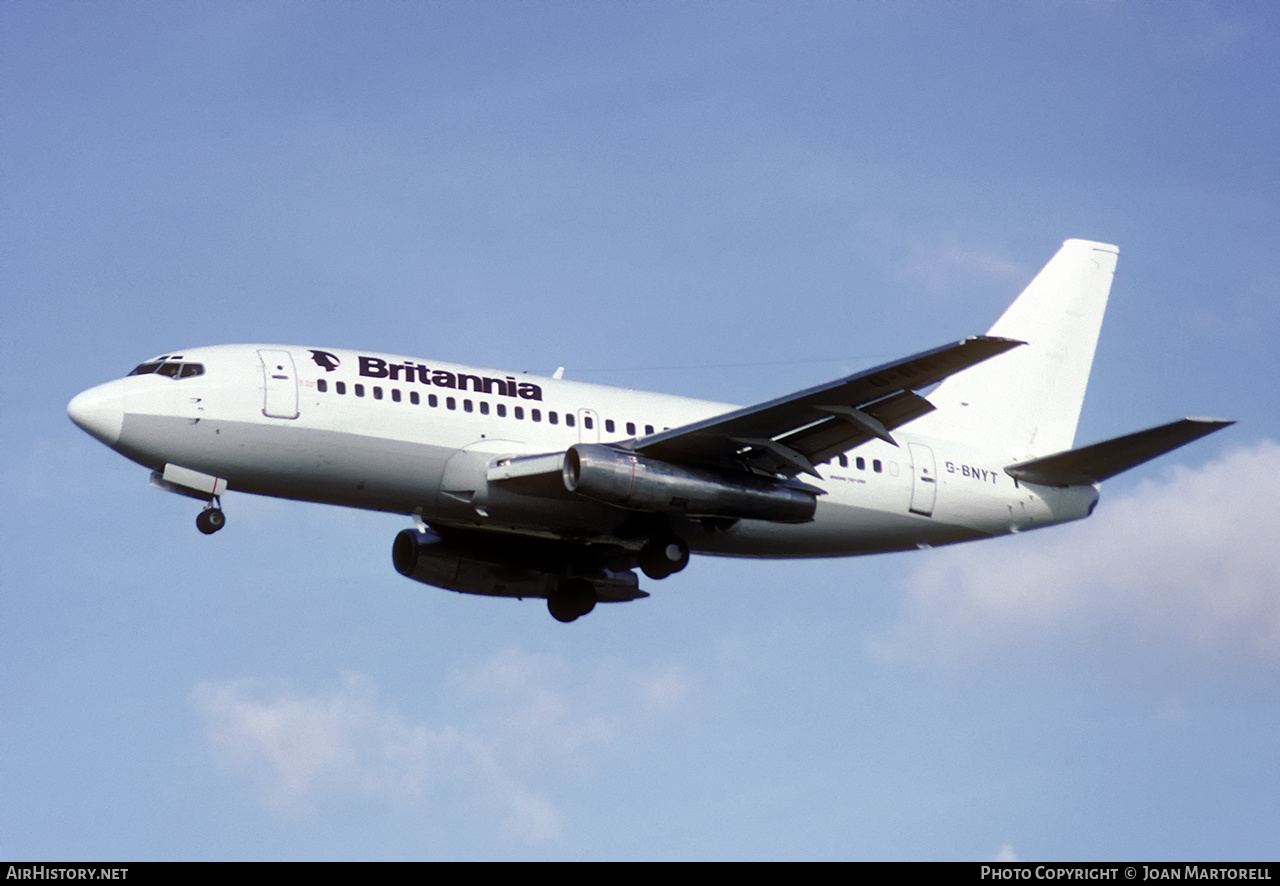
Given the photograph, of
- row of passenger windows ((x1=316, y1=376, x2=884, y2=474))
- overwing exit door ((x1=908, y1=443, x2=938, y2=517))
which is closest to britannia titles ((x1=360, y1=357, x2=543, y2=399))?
row of passenger windows ((x1=316, y1=376, x2=884, y2=474))

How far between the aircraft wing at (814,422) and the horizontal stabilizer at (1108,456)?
18.0ft

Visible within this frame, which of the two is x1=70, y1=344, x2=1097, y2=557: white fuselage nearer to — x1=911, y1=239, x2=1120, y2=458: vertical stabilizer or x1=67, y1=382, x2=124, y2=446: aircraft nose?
x1=67, y1=382, x2=124, y2=446: aircraft nose

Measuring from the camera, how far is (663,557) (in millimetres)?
37812

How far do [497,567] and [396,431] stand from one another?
24.4ft

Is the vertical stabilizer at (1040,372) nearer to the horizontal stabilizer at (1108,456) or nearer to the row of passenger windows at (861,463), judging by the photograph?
the horizontal stabilizer at (1108,456)

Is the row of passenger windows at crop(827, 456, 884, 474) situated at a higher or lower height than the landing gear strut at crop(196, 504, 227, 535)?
higher

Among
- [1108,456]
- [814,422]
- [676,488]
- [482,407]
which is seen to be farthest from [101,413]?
[1108,456]

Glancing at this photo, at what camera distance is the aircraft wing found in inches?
1289

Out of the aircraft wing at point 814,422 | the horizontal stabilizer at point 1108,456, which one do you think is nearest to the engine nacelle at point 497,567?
the aircraft wing at point 814,422

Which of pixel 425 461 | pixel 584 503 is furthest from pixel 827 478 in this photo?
pixel 425 461

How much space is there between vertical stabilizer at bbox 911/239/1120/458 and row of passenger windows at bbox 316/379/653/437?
890 centimetres

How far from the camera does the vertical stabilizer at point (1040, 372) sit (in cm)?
4322

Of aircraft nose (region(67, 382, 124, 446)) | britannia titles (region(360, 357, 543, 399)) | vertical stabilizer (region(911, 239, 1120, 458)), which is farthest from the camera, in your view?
vertical stabilizer (region(911, 239, 1120, 458))
